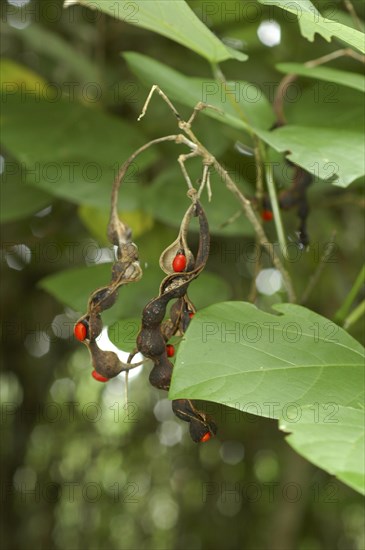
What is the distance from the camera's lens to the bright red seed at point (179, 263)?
22.5 inches

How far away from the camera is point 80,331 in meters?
0.60

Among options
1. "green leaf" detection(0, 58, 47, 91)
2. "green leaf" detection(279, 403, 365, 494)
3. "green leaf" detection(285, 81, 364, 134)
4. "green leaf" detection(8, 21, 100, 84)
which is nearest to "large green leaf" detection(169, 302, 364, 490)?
"green leaf" detection(279, 403, 365, 494)

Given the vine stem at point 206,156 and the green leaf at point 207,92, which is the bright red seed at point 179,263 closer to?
the vine stem at point 206,156

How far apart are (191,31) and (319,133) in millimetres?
151

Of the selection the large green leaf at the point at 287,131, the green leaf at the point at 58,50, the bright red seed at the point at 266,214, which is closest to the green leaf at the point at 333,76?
the large green leaf at the point at 287,131

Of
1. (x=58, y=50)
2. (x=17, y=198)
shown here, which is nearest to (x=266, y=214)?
(x=17, y=198)

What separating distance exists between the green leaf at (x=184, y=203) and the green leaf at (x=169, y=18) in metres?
0.31

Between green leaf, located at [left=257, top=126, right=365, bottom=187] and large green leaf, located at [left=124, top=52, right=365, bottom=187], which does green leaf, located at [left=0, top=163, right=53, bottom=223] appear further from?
green leaf, located at [left=257, top=126, right=365, bottom=187]

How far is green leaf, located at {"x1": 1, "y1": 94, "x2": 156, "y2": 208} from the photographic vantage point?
0.97m

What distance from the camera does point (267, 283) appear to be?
1434 millimetres

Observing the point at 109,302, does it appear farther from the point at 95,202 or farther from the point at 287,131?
the point at 95,202

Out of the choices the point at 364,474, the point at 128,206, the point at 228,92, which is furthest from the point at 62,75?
the point at 364,474

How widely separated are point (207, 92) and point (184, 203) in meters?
0.25

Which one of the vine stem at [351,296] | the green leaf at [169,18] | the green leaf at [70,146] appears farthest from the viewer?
the green leaf at [70,146]
